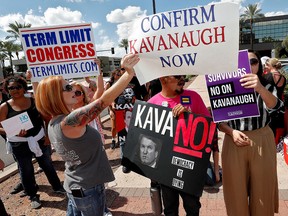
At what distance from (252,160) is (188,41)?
1.20m

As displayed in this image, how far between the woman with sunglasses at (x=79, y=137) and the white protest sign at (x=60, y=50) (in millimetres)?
1381

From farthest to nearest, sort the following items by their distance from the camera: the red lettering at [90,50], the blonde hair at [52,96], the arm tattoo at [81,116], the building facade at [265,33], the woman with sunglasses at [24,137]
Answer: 1. the building facade at [265,33]
2. the woman with sunglasses at [24,137]
3. the red lettering at [90,50]
4. the blonde hair at [52,96]
5. the arm tattoo at [81,116]

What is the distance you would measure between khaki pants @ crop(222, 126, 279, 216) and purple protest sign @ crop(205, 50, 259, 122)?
244 mm

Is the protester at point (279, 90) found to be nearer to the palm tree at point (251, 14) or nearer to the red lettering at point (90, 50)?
the red lettering at point (90, 50)

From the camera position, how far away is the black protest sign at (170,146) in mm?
2121

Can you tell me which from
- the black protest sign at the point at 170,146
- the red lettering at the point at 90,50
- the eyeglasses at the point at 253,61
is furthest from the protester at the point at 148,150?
the red lettering at the point at 90,50

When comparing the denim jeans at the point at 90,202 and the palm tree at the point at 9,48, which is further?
the palm tree at the point at 9,48

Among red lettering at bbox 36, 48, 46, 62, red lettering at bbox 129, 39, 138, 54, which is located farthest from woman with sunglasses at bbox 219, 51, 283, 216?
red lettering at bbox 36, 48, 46, 62

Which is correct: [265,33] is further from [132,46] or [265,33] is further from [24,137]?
[132,46]

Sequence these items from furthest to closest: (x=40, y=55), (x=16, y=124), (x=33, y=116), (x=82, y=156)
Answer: (x=33, y=116) < (x=16, y=124) < (x=40, y=55) < (x=82, y=156)

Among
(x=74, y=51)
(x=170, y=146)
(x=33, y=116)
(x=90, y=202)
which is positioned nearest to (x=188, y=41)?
(x=170, y=146)

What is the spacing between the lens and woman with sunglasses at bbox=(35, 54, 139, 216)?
1.86m

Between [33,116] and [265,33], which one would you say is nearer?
[33,116]

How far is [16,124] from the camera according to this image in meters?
3.52
